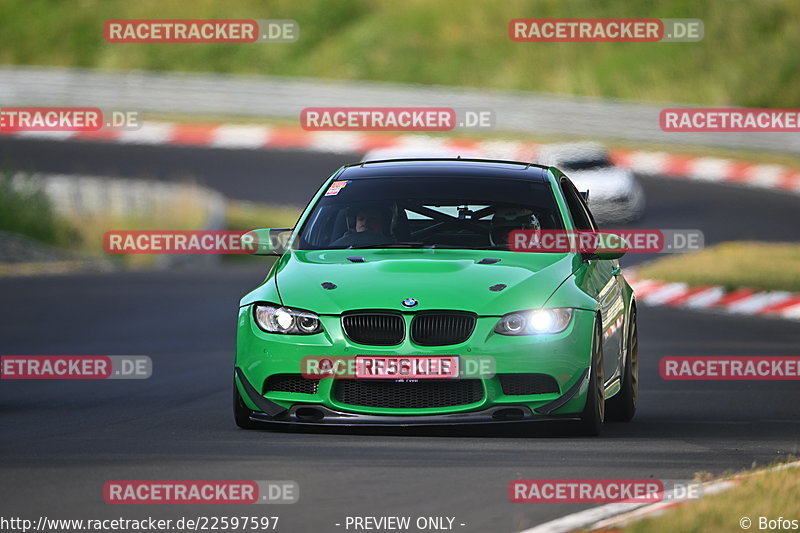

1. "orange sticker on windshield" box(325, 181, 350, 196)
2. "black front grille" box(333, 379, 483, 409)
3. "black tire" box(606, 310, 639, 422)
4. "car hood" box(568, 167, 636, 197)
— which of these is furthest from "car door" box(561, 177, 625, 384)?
"car hood" box(568, 167, 636, 197)

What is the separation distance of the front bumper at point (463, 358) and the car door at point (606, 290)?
54 cm

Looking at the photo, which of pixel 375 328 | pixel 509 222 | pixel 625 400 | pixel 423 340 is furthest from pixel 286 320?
pixel 625 400

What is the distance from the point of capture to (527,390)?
31.5 feet

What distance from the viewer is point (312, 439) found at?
9648mm

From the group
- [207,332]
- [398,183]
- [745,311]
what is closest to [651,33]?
[745,311]

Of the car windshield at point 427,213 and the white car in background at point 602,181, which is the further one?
the white car in background at point 602,181

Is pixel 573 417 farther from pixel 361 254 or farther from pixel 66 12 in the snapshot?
pixel 66 12

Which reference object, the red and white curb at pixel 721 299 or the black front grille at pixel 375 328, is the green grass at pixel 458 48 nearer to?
the red and white curb at pixel 721 299

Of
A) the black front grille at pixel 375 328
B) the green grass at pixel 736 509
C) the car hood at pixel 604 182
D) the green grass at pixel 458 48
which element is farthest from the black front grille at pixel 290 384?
the green grass at pixel 458 48

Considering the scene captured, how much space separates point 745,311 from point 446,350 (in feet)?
35.3

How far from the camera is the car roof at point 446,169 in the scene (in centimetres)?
1102

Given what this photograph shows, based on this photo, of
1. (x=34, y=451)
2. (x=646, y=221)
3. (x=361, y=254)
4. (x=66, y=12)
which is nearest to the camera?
(x=34, y=451)

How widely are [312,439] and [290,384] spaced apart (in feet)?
1.06

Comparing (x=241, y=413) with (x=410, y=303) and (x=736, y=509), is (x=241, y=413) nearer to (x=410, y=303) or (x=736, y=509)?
(x=410, y=303)
